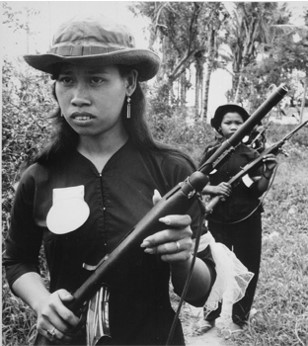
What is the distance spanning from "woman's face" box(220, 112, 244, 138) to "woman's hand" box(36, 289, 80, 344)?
638mm

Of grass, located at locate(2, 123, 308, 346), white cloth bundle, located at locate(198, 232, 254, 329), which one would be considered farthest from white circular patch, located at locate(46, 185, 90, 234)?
grass, located at locate(2, 123, 308, 346)

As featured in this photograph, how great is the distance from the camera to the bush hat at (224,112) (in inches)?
44.6

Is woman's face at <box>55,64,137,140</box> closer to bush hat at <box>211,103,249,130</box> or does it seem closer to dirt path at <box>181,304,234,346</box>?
bush hat at <box>211,103,249,130</box>

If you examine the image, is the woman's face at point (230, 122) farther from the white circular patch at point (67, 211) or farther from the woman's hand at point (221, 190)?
the white circular patch at point (67, 211)

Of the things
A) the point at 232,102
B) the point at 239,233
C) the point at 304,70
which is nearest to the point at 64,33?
the point at 232,102

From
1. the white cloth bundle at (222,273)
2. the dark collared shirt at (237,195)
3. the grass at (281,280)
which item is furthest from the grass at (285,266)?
the white cloth bundle at (222,273)

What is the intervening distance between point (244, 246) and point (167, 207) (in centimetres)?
83

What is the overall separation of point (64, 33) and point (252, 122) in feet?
1.13

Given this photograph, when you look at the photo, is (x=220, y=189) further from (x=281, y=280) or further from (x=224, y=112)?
(x=281, y=280)

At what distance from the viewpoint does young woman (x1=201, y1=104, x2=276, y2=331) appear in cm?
125

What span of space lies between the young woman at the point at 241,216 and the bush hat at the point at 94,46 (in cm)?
56

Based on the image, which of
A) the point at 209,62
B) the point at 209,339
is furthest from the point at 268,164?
the point at 209,339

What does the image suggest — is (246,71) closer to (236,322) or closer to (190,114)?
(190,114)

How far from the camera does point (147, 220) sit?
2.04ft
